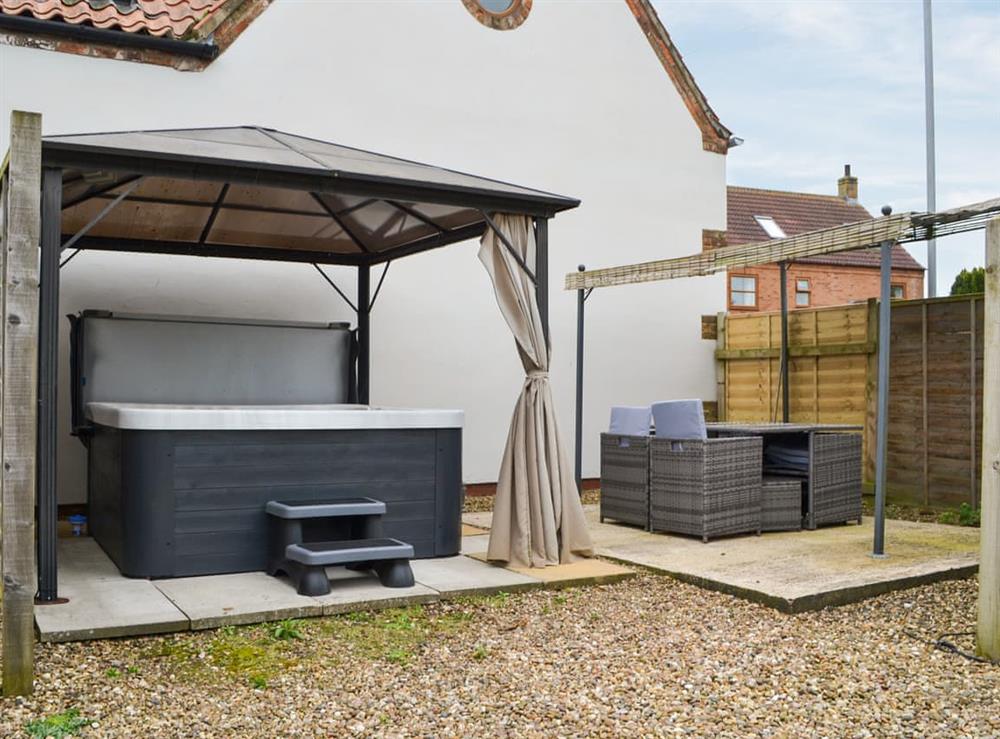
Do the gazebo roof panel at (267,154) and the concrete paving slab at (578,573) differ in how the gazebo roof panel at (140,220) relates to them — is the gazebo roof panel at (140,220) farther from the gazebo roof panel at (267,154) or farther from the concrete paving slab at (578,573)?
the concrete paving slab at (578,573)

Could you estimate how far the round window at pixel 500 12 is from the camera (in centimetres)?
918

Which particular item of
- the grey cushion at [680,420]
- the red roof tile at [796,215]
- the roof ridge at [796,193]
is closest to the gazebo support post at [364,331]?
the grey cushion at [680,420]

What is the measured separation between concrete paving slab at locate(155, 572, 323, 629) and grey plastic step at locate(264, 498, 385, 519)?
1.19 feet

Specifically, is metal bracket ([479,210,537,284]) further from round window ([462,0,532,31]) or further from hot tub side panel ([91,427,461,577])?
round window ([462,0,532,31])

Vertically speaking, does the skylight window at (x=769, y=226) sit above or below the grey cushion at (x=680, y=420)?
above

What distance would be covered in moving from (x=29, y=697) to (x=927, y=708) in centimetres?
319

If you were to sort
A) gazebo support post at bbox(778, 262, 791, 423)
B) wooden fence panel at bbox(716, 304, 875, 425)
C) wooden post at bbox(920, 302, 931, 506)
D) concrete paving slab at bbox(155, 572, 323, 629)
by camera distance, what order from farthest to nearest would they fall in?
gazebo support post at bbox(778, 262, 791, 423) < wooden fence panel at bbox(716, 304, 875, 425) < wooden post at bbox(920, 302, 931, 506) < concrete paving slab at bbox(155, 572, 323, 629)

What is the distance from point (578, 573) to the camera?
543cm

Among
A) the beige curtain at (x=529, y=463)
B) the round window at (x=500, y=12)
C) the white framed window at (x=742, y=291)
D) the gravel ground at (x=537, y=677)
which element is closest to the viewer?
the gravel ground at (x=537, y=677)

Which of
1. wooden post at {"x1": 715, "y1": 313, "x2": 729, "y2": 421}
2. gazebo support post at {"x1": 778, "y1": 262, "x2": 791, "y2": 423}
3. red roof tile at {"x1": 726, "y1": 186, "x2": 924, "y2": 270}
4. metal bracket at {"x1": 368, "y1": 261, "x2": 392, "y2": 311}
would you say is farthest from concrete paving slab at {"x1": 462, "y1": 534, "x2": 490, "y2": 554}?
red roof tile at {"x1": 726, "y1": 186, "x2": 924, "y2": 270}

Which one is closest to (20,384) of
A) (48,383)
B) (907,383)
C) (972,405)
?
(48,383)

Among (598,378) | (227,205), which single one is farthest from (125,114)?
(598,378)

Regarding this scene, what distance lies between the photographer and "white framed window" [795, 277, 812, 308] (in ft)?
78.4

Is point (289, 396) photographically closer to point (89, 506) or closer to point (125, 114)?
point (89, 506)
